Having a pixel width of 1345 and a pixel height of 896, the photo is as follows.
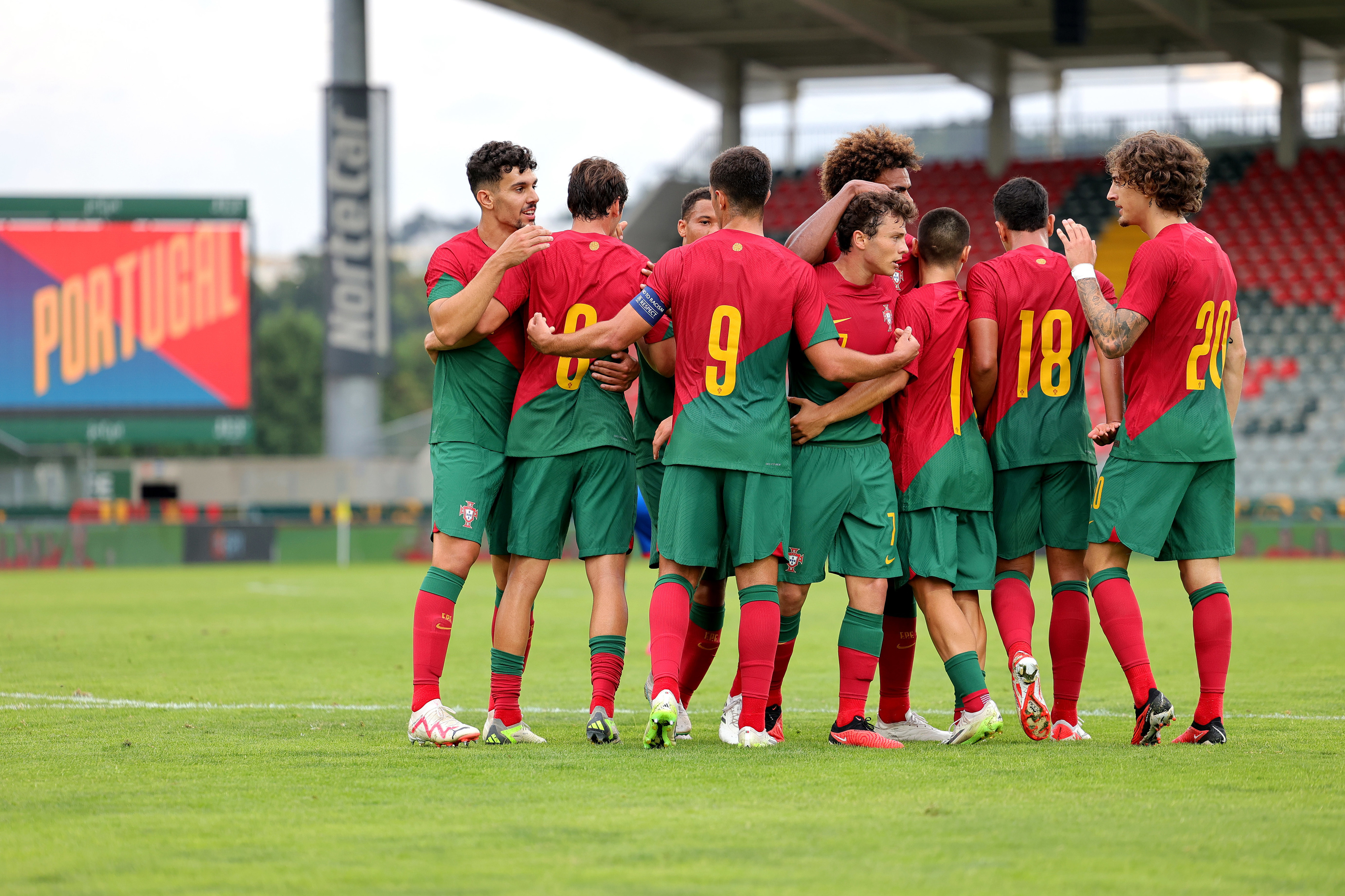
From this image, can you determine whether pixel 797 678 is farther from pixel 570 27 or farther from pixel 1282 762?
pixel 570 27

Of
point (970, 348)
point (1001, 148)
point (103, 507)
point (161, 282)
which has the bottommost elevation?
point (103, 507)

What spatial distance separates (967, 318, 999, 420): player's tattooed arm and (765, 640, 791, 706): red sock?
123 cm

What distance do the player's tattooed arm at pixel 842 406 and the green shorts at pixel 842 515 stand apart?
0.30 ft

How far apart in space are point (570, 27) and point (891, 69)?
308 inches

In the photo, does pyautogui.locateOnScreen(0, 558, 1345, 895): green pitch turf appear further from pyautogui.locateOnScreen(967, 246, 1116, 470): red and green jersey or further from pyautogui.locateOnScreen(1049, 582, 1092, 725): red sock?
pyautogui.locateOnScreen(967, 246, 1116, 470): red and green jersey

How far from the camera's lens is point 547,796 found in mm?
4211

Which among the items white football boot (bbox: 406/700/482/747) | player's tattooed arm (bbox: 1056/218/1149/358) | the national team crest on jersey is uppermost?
player's tattooed arm (bbox: 1056/218/1149/358)

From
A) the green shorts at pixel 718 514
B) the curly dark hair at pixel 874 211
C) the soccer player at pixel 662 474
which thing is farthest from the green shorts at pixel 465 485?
the curly dark hair at pixel 874 211

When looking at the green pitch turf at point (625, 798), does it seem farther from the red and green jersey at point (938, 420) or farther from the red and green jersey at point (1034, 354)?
the red and green jersey at point (1034, 354)

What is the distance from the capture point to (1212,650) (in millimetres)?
5441

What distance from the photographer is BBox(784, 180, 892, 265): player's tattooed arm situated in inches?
216

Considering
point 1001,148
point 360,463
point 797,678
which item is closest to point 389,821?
point 797,678

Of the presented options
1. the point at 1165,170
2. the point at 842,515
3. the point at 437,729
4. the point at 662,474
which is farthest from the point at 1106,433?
the point at 437,729

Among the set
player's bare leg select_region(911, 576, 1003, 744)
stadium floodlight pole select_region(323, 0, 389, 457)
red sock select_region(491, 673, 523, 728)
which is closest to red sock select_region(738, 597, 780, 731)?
player's bare leg select_region(911, 576, 1003, 744)
